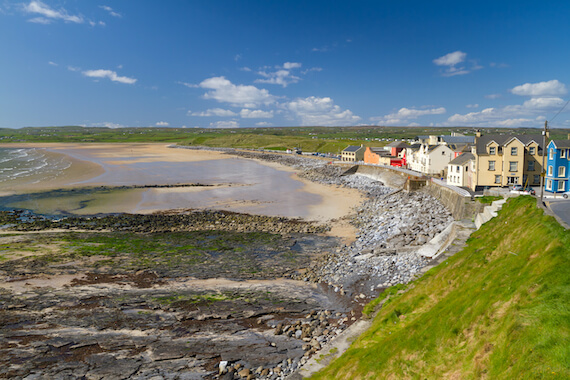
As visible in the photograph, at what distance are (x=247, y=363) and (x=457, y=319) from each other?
10.1 meters

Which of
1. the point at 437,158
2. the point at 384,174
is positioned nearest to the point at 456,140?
the point at 437,158

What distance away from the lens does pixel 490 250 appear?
631 inches

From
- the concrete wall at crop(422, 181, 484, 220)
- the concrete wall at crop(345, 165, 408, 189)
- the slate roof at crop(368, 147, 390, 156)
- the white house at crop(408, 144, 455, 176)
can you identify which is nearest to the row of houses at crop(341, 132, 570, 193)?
the concrete wall at crop(422, 181, 484, 220)

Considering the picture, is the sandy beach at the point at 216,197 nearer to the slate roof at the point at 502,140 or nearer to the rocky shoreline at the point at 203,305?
the rocky shoreline at the point at 203,305

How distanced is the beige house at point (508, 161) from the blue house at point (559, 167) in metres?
4.49

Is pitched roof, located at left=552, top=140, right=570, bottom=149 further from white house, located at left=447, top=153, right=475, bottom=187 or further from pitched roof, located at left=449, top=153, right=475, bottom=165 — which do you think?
pitched roof, located at left=449, top=153, right=475, bottom=165

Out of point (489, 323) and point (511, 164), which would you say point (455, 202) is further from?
point (489, 323)

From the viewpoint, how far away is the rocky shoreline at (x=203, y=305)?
16.6 m

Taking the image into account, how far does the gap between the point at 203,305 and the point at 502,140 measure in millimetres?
41817

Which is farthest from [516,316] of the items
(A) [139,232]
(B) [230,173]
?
(B) [230,173]

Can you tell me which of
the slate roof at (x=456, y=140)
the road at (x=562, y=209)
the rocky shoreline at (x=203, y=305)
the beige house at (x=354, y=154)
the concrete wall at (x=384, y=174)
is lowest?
the rocky shoreline at (x=203, y=305)

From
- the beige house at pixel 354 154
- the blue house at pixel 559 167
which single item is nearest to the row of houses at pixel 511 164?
the blue house at pixel 559 167

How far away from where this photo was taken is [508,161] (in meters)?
42.6

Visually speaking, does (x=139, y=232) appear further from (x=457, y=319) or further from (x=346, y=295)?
(x=457, y=319)
